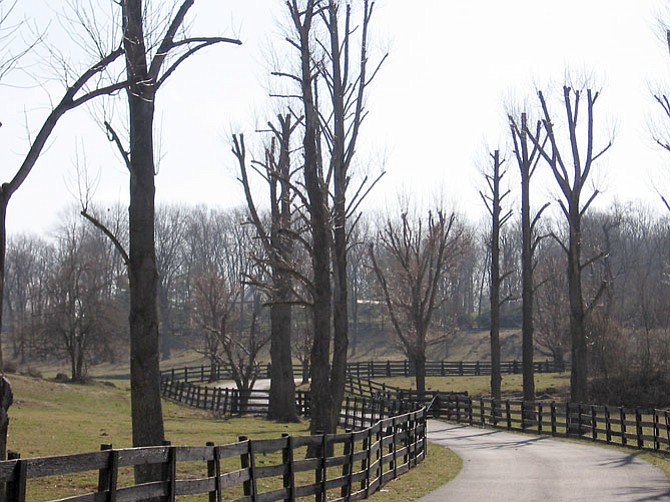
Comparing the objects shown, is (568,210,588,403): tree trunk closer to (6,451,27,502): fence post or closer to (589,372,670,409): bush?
(589,372,670,409): bush

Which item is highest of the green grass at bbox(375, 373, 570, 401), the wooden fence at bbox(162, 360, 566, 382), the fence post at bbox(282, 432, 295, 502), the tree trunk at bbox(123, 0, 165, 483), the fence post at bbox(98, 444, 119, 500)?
the tree trunk at bbox(123, 0, 165, 483)

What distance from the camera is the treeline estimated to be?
4684 centimetres

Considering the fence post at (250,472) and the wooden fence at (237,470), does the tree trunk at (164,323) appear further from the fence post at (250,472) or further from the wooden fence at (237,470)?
the fence post at (250,472)

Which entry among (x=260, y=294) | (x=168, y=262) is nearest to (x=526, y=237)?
(x=260, y=294)

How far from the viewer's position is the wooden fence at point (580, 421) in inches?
961

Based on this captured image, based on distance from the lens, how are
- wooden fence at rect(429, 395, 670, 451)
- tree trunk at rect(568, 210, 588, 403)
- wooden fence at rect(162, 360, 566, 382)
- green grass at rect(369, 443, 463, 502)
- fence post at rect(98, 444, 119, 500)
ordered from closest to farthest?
fence post at rect(98, 444, 119, 500) < green grass at rect(369, 443, 463, 502) < wooden fence at rect(429, 395, 670, 451) < tree trunk at rect(568, 210, 588, 403) < wooden fence at rect(162, 360, 566, 382)

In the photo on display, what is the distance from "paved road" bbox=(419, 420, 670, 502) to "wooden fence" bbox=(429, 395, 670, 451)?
1.01 m

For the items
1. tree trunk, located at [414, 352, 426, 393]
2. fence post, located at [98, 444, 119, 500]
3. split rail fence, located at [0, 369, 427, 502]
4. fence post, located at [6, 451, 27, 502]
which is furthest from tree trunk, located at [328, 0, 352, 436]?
tree trunk, located at [414, 352, 426, 393]

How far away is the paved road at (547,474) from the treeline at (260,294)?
339 inches

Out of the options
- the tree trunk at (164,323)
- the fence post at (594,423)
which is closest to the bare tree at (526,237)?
the fence post at (594,423)

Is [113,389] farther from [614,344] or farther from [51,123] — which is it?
[51,123]

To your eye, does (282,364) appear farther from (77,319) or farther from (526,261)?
(77,319)

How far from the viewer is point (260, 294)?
7481 cm

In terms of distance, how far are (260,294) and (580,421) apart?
48.5m
